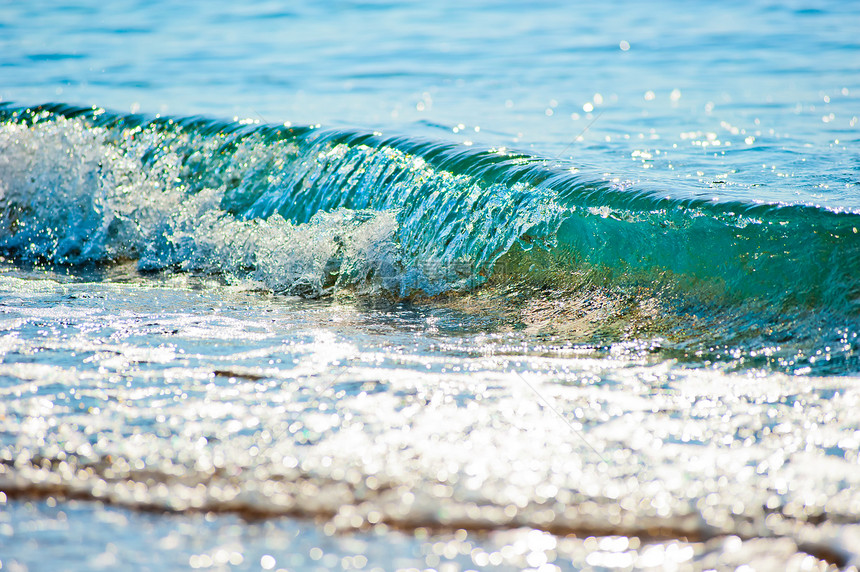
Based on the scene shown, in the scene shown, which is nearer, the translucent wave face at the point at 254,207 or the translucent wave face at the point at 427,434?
the translucent wave face at the point at 427,434

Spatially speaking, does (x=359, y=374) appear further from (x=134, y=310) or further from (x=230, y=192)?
(x=230, y=192)

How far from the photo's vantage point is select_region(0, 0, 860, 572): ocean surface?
162cm

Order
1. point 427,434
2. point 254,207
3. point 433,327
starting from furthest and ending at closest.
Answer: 1. point 254,207
2. point 433,327
3. point 427,434

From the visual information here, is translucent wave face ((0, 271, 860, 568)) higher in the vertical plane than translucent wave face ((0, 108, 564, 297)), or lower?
lower

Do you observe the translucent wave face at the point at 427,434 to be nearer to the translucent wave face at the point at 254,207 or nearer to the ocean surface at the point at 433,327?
the ocean surface at the point at 433,327

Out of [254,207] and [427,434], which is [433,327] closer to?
[427,434]

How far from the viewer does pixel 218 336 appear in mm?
2848

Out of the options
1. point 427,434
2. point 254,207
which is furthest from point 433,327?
point 254,207

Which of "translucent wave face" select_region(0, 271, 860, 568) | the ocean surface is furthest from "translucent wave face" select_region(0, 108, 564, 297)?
"translucent wave face" select_region(0, 271, 860, 568)

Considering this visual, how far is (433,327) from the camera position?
10.2 ft

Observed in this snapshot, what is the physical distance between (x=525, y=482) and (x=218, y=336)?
4.75 feet

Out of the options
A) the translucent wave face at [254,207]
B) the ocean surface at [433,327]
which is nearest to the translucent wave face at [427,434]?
the ocean surface at [433,327]

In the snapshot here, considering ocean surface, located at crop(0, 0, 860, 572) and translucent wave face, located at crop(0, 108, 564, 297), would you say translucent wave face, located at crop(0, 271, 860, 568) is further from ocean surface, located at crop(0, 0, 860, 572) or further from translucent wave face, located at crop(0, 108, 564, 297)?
translucent wave face, located at crop(0, 108, 564, 297)

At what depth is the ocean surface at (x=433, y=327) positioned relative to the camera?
1616 millimetres
